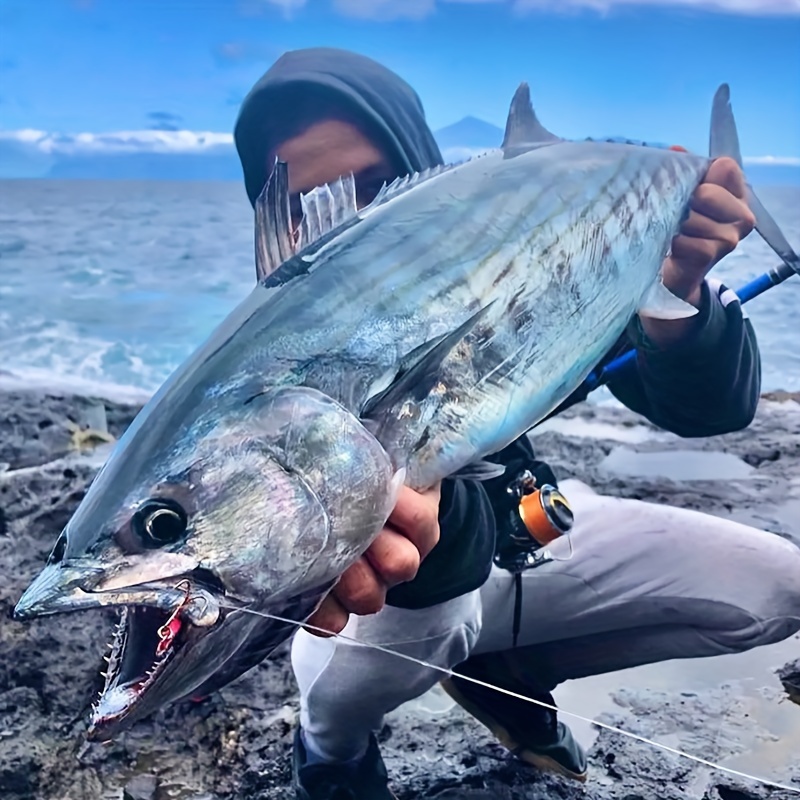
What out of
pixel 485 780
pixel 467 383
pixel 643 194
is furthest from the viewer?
pixel 485 780

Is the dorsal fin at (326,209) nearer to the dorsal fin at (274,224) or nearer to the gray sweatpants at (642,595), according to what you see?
the dorsal fin at (274,224)

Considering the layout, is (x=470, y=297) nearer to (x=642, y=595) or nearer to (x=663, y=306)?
(x=663, y=306)

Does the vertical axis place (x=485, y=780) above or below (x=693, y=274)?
below

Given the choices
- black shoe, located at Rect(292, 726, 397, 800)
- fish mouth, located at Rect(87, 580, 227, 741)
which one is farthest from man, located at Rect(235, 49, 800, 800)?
fish mouth, located at Rect(87, 580, 227, 741)

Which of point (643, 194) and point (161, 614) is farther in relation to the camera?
point (643, 194)

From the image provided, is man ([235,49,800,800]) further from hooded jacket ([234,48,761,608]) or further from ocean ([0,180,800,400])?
ocean ([0,180,800,400])

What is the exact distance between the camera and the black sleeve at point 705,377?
1.22 m

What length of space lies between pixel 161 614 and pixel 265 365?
0.21 metres

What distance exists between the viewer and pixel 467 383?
81cm

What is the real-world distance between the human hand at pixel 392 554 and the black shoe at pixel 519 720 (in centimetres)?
57

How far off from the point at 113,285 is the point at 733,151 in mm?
1012

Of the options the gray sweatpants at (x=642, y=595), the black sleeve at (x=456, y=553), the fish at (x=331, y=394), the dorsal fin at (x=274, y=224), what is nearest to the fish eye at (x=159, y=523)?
the fish at (x=331, y=394)

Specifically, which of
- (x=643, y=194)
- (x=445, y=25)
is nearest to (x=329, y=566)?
(x=643, y=194)

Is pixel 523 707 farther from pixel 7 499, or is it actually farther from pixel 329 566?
pixel 7 499
